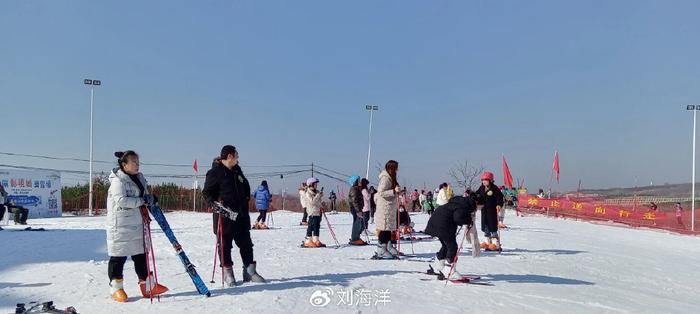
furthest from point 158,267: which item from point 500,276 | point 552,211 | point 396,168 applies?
point 552,211

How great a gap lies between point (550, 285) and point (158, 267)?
239 inches

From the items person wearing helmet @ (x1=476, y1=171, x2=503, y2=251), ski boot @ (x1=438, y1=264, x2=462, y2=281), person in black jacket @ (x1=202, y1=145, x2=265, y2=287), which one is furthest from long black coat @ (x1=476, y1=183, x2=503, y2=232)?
person in black jacket @ (x1=202, y1=145, x2=265, y2=287)

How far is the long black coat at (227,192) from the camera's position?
6738 mm

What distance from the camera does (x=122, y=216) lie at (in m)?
5.89

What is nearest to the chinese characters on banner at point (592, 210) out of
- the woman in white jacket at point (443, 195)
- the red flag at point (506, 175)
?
the red flag at point (506, 175)

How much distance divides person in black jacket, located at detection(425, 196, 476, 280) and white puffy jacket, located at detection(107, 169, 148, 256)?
395 cm

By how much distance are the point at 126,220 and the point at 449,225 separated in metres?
4.22

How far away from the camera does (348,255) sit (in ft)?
34.8

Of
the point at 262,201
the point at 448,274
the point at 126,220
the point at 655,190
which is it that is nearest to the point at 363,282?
the point at 448,274

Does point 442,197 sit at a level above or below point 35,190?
above

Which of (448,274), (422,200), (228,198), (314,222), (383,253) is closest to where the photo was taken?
(228,198)

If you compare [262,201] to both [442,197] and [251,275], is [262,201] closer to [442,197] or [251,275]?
[442,197]

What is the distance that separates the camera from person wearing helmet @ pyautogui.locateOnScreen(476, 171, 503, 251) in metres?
11.6

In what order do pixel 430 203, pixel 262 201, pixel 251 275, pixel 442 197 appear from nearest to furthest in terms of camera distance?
pixel 251 275 < pixel 262 201 < pixel 442 197 < pixel 430 203
